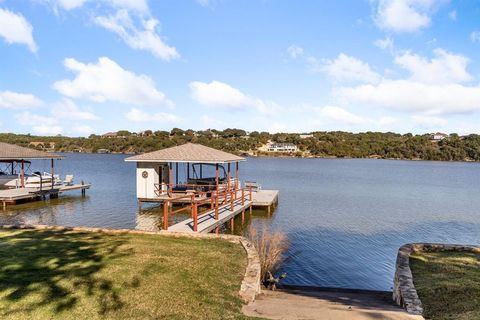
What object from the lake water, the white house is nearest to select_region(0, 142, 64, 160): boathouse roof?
the lake water

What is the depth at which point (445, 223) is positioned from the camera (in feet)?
68.2

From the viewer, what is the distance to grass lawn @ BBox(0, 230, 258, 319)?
532cm

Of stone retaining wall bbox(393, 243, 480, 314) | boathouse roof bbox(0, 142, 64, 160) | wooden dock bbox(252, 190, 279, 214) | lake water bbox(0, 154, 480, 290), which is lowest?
lake water bbox(0, 154, 480, 290)

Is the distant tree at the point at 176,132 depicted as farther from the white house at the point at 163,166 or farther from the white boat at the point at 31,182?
the white house at the point at 163,166

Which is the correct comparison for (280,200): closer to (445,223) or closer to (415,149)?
(445,223)

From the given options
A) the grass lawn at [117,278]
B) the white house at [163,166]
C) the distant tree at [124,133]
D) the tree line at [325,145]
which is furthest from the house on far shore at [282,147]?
the grass lawn at [117,278]

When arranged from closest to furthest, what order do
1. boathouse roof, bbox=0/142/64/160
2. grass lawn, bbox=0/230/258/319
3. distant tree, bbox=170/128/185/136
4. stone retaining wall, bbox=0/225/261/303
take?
grass lawn, bbox=0/230/258/319
stone retaining wall, bbox=0/225/261/303
boathouse roof, bbox=0/142/64/160
distant tree, bbox=170/128/185/136

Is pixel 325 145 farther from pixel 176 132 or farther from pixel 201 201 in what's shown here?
pixel 201 201

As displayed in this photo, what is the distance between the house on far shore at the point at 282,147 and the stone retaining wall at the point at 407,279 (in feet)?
385

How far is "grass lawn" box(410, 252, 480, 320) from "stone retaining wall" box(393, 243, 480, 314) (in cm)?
13

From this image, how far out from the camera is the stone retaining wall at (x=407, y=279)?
609 cm

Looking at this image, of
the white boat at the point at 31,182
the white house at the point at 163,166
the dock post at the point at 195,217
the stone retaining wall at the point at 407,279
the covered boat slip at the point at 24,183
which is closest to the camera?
the stone retaining wall at the point at 407,279

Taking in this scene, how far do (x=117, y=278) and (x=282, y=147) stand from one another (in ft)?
404

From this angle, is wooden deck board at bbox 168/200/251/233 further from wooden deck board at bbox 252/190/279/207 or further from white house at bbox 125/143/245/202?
white house at bbox 125/143/245/202
